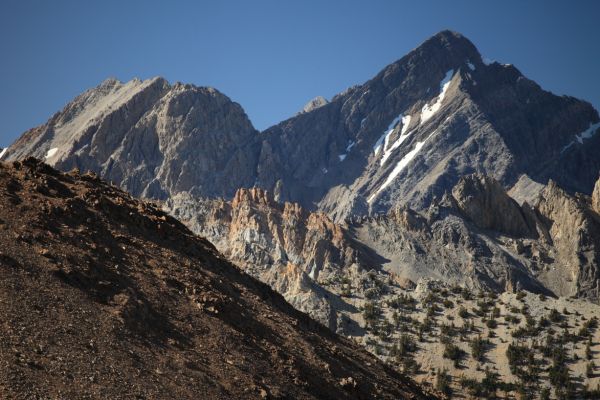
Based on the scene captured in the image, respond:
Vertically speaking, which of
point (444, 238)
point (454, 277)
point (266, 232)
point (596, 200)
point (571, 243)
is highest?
point (596, 200)

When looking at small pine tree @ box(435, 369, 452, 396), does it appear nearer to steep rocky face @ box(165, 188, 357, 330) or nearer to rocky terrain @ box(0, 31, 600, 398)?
rocky terrain @ box(0, 31, 600, 398)

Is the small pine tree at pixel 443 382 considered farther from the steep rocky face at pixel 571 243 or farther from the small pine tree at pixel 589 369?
the steep rocky face at pixel 571 243

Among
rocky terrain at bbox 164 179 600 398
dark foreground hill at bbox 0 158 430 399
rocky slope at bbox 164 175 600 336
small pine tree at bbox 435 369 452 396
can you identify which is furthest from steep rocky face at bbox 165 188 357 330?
dark foreground hill at bbox 0 158 430 399

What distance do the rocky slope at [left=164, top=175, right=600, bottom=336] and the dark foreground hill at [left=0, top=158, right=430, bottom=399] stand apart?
79.4 m

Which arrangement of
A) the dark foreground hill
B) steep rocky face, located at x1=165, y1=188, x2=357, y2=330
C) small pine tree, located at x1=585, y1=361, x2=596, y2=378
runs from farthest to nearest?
steep rocky face, located at x1=165, y1=188, x2=357, y2=330 → small pine tree, located at x1=585, y1=361, x2=596, y2=378 → the dark foreground hill

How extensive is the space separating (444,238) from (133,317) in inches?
4496

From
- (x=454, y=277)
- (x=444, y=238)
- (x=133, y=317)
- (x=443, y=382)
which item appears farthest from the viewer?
(x=444, y=238)

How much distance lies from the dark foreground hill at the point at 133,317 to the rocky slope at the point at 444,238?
79.4 metres

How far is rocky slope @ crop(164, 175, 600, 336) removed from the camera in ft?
420

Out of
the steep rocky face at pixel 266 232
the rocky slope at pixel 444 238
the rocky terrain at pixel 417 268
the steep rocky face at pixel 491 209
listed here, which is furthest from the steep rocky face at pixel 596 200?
the steep rocky face at pixel 266 232

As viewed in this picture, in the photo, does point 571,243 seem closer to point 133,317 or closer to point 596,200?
point 596,200

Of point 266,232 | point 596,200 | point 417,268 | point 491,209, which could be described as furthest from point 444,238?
point 596,200

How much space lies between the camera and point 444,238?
137125 mm

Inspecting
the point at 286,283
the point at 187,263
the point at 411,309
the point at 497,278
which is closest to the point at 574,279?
the point at 497,278
